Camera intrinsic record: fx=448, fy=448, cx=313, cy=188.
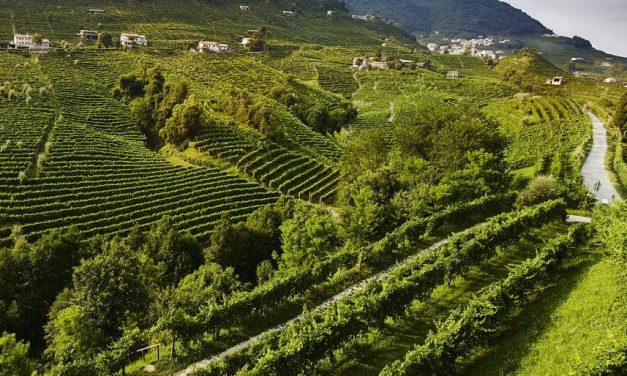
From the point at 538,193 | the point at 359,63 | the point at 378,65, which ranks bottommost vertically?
the point at 538,193

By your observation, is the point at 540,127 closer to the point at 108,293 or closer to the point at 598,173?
the point at 598,173

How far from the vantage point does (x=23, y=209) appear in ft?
164

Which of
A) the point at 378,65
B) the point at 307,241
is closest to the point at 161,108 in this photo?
the point at 307,241

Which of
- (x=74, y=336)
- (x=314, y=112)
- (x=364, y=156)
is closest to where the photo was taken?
(x=74, y=336)

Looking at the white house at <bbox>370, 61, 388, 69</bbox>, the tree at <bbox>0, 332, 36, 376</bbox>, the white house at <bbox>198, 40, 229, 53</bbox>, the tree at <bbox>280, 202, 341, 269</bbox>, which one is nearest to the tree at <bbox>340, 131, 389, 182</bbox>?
the tree at <bbox>280, 202, 341, 269</bbox>

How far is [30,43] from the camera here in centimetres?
11869

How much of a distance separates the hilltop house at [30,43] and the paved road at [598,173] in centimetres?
12484

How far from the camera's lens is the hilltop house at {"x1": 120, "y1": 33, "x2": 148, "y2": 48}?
5368 inches

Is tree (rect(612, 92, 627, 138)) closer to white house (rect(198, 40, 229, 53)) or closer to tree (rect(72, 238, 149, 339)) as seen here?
tree (rect(72, 238, 149, 339))

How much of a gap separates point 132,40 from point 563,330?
145m

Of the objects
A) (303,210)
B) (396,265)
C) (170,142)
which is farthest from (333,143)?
(396,265)

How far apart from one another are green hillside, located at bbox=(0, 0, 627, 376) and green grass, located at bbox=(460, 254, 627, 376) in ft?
0.40

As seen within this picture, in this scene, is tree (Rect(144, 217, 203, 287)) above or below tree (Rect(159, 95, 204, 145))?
below

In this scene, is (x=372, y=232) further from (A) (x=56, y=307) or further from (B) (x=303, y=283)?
(A) (x=56, y=307)
